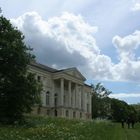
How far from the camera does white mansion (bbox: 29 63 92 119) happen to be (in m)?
103

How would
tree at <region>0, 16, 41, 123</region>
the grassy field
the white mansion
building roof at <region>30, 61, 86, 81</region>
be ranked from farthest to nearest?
building roof at <region>30, 61, 86, 81</region>
the white mansion
tree at <region>0, 16, 41, 123</region>
the grassy field

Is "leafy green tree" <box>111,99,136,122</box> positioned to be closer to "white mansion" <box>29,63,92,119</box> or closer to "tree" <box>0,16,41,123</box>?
"white mansion" <box>29,63,92,119</box>

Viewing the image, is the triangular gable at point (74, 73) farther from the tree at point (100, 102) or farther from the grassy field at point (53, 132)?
the grassy field at point (53, 132)

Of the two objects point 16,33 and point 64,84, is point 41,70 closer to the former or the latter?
point 64,84

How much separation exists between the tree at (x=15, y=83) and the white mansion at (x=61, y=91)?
2238 inches

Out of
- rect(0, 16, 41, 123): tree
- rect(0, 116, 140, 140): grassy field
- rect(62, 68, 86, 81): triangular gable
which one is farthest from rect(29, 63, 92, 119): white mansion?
rect(0, 116, 140, 140): grassy field

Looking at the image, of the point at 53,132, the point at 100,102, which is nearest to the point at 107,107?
the point at 100,102

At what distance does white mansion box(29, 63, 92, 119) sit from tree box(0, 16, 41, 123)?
56.9 meters

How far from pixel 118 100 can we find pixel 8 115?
4077 inches

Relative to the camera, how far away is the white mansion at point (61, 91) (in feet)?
339

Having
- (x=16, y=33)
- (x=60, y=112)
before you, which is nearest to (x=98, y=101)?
(x=60, y=112)

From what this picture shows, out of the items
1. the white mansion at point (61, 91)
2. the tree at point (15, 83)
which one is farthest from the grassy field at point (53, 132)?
the white mansion at point (61, 91)

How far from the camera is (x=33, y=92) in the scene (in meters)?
40.1

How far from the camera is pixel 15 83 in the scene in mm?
40094
